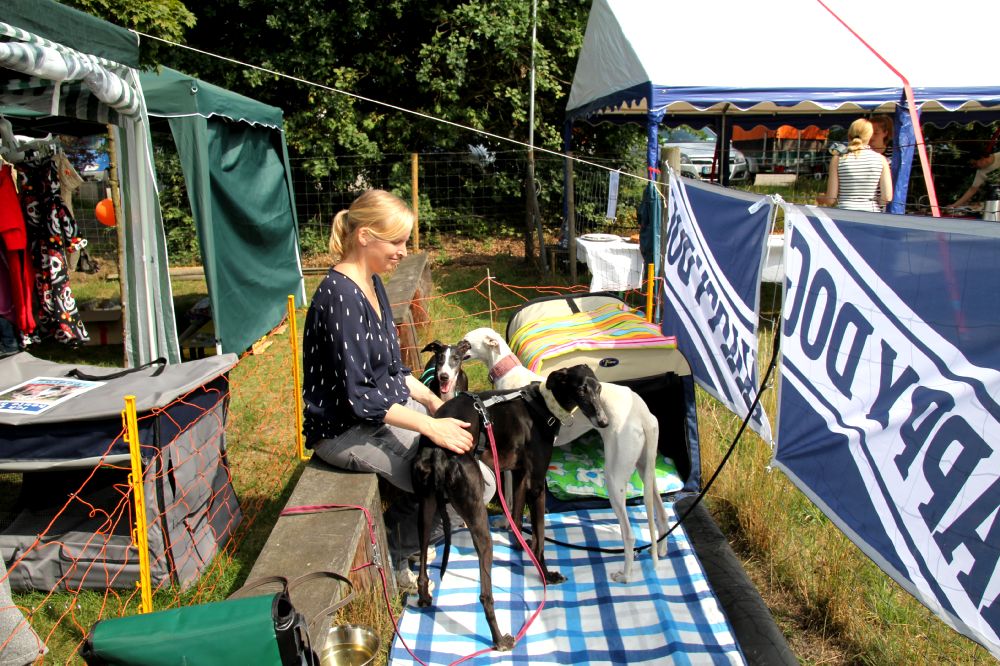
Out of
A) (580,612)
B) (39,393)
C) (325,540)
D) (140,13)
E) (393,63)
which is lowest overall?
(580,612)

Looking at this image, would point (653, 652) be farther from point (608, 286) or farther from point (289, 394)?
point (608, 286)

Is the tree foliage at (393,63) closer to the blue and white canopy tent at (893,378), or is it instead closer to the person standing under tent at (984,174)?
the person standing under tent at (984,174)

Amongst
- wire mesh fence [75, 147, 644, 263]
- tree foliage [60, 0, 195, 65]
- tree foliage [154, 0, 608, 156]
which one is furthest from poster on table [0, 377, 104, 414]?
tree foliage [154, 0, 608, 156]

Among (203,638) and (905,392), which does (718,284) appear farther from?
(203,638)

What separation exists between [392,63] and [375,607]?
10557 mm

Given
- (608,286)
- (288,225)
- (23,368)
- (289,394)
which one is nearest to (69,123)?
(288,225)

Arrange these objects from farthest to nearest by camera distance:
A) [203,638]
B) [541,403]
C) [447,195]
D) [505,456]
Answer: [447,195] < [541,403] < [505,456] < [203,638]

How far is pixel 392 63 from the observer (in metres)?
11.5

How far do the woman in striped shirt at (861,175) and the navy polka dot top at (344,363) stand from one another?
4.99 meters

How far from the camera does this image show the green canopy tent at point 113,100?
3.31 m

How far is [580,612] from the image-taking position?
282 cm

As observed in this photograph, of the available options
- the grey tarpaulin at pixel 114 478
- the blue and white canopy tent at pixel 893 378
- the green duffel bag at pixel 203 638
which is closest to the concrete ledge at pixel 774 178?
Answer: the blue and white canopy tent at pixel 893 378

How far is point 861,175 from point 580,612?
5038 mm

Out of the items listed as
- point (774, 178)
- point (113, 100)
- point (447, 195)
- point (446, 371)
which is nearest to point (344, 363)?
point (446, 371)
